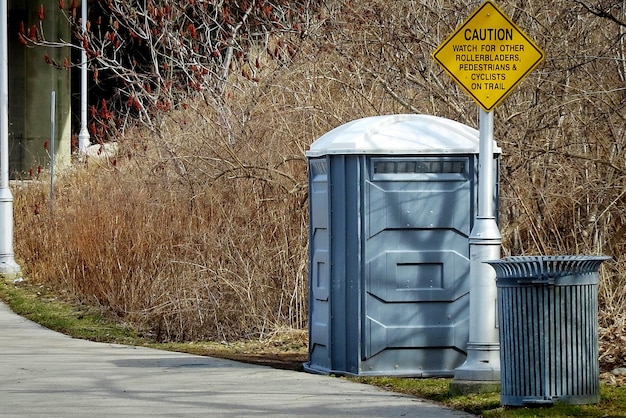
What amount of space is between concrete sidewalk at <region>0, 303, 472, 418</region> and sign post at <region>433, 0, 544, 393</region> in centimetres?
53

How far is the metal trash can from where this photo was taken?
764 cm

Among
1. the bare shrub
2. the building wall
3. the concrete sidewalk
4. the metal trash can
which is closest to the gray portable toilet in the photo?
the concrete sidewalk

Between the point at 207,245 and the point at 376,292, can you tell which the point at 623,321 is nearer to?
the point at 376,292

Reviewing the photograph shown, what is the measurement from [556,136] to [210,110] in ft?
17.4

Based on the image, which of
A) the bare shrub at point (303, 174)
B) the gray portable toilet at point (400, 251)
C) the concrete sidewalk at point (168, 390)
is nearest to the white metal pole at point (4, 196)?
the bare shrub at point (303, 174)

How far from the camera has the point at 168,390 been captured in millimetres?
8844

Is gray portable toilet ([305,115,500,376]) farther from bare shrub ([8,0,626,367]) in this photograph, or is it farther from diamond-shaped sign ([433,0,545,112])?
bare shrub ([8,0,626,367])

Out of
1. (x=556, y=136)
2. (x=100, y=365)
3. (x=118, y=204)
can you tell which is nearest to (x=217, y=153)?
(x=118, y=204)

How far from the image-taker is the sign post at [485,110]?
8594mm

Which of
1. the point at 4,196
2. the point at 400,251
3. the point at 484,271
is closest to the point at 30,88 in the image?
the point at 4,196

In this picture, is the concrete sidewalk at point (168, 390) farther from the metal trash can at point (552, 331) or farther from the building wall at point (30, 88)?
the building wall at point (30, 88)

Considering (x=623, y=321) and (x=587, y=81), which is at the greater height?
(x=587, y=81)

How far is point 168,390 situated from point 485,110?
115 inches

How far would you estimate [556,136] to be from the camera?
13.0 metres
